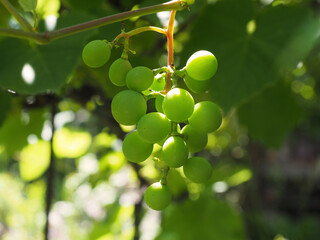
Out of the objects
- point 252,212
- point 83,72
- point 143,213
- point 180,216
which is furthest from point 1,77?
point 252,212

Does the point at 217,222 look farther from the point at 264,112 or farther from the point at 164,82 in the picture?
the point at 164,82

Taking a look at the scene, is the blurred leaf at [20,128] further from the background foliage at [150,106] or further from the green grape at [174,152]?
the green grape at [174,152]

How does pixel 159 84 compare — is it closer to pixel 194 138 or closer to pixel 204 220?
pixel 194 138

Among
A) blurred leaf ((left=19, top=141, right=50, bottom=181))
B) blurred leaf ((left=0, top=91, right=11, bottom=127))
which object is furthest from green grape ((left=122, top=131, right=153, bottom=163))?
blurred leaf ((left=19, top=141, right=50, bottom=181))

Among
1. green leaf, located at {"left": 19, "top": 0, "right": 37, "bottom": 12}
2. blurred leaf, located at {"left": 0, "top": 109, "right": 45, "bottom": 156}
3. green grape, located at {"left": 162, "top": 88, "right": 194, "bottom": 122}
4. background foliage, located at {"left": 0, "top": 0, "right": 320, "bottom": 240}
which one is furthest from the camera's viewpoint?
blurred leaf, located at {"left": 0, "top": 109, "right": 45, "bottom": 156}

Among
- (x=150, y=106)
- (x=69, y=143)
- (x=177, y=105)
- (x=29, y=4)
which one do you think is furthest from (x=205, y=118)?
(x=69, y=143)

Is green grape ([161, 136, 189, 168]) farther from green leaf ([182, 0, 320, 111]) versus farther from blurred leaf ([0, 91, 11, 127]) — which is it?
blurred leaf ([0, 91, 11, 127])

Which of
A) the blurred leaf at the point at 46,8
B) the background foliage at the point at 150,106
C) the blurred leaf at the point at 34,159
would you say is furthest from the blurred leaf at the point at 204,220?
the blurred leaf at the point at 46,8
